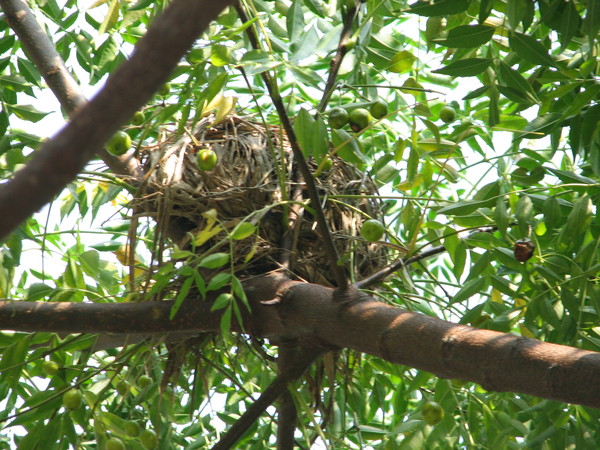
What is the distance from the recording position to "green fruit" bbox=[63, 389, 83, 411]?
1541mm

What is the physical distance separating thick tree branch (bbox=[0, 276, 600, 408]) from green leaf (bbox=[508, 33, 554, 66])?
0.52 metres

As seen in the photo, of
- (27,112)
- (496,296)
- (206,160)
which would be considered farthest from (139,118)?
(496,296)

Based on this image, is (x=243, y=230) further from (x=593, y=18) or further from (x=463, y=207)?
(x=593, y=18)

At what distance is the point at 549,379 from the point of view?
965 millimetres

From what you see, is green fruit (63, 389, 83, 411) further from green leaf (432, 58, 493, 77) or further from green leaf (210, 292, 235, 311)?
green leaf (432, 58, 493, 77)

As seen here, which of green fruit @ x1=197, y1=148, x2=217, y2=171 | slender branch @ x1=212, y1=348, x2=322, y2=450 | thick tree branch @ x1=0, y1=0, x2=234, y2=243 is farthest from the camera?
green fruit @ x1=197, y1=148, x2=217, y2=171

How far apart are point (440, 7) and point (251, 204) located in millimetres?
645

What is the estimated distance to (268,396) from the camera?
4.91 ft

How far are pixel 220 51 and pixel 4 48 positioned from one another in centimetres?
93

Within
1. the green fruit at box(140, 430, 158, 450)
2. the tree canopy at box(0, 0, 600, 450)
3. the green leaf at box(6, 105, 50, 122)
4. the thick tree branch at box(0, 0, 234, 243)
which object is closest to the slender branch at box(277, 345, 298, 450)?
the tree canopy at box(0, 0, 600, 450)

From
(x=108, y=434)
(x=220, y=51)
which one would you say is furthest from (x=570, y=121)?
(x=108, y=434)

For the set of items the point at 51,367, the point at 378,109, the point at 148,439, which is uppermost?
the point at 378,109

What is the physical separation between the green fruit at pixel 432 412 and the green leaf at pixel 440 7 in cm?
79

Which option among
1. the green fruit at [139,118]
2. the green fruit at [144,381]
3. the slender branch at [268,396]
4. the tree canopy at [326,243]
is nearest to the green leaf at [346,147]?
the tree canopy at [326,243]
